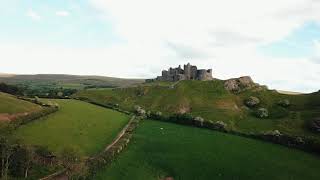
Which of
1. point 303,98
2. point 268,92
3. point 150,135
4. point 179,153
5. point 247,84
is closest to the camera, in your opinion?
point 179,153

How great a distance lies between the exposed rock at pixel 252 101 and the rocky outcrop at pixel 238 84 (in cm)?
1710

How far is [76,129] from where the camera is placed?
361 ft

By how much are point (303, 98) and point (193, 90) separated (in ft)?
151

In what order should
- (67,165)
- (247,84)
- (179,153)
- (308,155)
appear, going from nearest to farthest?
1. (67,165)
2. (179,153)
3. (308,155)
4. (247,84)

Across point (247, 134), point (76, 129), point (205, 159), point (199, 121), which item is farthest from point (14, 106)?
point (247, 134)

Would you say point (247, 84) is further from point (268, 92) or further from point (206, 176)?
point (206, 176)

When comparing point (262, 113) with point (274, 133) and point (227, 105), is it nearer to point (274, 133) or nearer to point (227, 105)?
point (227, 105)

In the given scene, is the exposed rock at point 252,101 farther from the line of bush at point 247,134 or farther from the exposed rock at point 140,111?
the exposed rock at point 140,111

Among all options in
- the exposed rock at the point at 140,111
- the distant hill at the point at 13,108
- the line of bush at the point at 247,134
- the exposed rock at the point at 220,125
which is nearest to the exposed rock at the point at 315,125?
the line of bush at the point at 247,134

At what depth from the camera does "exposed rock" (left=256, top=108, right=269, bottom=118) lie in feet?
480

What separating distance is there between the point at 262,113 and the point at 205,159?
60704mm

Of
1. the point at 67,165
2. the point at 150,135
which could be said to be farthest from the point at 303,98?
the point at 67,165

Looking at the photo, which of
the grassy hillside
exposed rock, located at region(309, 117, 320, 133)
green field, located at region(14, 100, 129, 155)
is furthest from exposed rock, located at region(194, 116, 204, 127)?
exposed rock, located at region(309, 117, 320, 133)

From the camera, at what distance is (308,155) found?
105 meters
